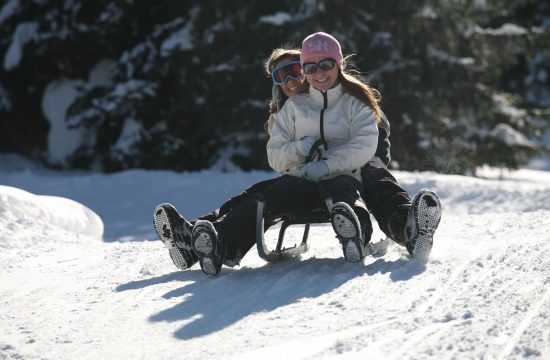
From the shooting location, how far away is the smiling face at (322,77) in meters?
4.38

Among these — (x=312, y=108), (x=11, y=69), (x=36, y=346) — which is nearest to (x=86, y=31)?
(x=11, y=69)

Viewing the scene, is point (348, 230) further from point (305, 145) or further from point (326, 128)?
point (326, 128)

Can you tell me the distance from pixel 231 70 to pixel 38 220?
245 inches

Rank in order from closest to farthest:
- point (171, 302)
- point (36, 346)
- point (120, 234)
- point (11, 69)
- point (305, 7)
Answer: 1. point (36, 346)
2. point (171, 302)
3. point (120, 234)
4. point (305, 7)
5. point (11, 69)

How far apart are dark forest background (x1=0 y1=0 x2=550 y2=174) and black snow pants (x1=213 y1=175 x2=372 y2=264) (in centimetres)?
757

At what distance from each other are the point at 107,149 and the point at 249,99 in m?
2.58

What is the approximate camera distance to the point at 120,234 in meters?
9.32

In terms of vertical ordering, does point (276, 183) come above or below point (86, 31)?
below

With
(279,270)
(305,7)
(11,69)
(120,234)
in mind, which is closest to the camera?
(279,270)

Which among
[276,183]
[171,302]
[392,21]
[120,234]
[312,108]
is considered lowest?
[120,234]

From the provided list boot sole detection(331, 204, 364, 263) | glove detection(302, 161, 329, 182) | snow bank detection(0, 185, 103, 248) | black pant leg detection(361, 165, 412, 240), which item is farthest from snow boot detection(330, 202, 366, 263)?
snow bank detection(0, 185, 103, 248)

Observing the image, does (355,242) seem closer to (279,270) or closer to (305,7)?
(279,270)

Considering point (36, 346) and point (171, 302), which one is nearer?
point (36, 346)

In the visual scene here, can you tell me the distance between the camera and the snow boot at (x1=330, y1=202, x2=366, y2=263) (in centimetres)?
379
